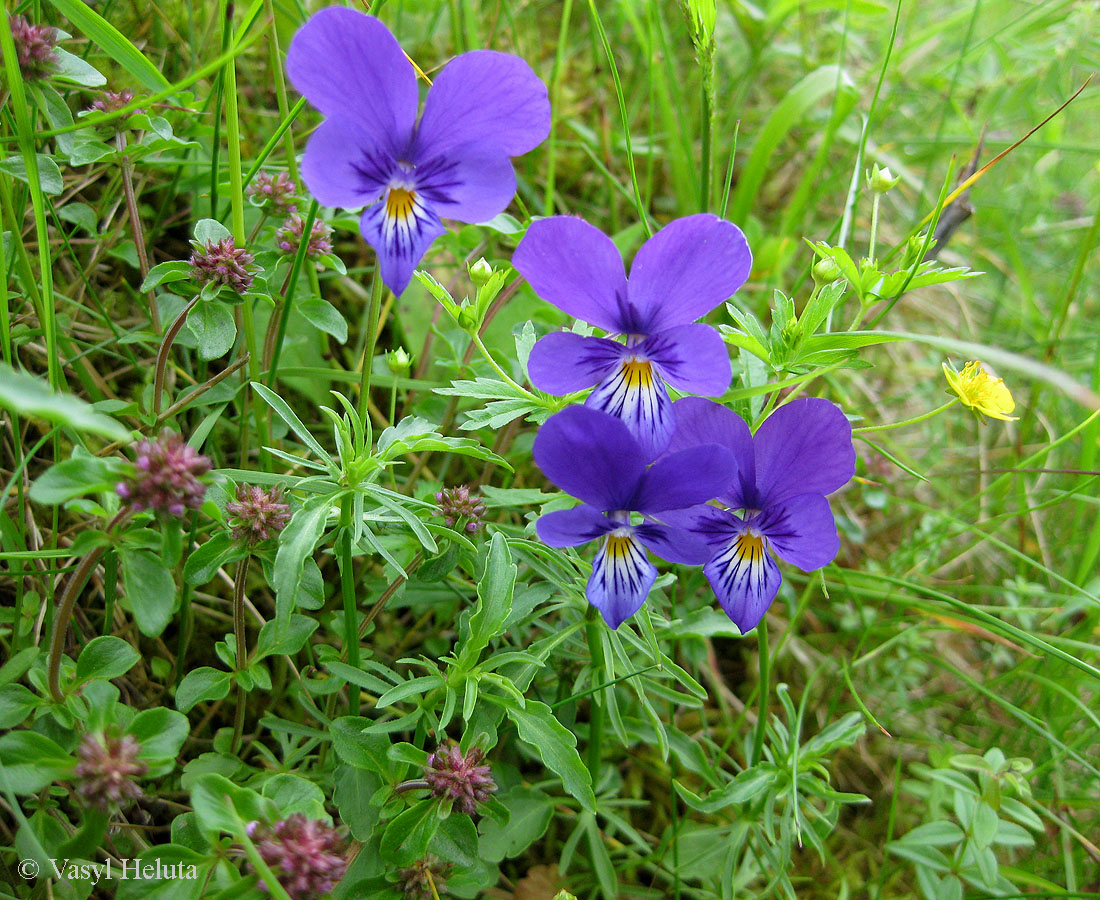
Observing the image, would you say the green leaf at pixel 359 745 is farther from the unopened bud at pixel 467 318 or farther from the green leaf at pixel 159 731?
the unopened bud at pixel 467 318

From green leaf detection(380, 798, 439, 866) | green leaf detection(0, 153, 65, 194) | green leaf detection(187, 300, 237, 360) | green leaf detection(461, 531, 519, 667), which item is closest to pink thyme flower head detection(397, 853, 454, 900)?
green leaf detection(380, 798, 439, 866)

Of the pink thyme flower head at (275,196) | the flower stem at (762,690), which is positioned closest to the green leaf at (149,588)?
the pink thyme flower head at (275,196)

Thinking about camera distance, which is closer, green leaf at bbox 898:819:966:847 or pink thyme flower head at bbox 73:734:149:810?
pink thyme flower head at bbox 73:734:149:810

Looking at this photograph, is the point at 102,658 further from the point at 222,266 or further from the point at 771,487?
the point at 771,487

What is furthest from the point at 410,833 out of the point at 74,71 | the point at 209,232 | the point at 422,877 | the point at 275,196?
the point at 74,71

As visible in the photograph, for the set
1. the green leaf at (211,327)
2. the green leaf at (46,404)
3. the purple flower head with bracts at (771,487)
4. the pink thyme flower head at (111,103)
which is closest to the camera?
the green leaf at (46,404)

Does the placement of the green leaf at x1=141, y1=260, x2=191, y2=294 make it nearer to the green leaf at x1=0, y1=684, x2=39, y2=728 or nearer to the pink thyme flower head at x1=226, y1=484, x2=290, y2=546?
the pink thyme flower head at x1=226, y1=484, x2=290, y2=546
